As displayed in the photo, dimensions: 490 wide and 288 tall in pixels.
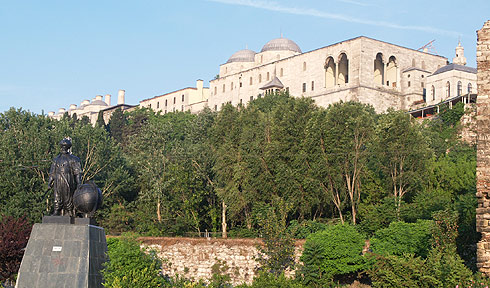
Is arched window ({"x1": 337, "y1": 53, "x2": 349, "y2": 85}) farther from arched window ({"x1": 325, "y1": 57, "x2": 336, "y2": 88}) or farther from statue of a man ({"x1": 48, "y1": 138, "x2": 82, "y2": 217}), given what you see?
statue of a man ({"x1": 48, "y1": 138, "x2": 82, "y2": 217})

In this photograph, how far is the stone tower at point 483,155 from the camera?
1469 cm

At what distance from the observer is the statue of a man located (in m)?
17.3

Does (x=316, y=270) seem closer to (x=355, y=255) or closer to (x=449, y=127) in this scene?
(x=355, y=255)

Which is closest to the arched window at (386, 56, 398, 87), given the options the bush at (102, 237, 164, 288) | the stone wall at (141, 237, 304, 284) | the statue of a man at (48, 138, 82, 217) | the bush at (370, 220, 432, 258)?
the bush at (370, 220, 432, 258)

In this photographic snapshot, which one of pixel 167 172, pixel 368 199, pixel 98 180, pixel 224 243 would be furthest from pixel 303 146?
pixel 98 180

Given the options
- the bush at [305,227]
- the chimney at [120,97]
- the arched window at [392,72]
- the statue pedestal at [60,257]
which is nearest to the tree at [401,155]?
the bush at [305,227]

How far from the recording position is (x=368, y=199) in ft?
112

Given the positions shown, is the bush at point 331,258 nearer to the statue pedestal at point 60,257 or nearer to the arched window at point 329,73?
the statue pedestal at point 60,257

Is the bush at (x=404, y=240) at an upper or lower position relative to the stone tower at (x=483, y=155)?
lower

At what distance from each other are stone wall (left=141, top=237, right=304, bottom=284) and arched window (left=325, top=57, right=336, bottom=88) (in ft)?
137

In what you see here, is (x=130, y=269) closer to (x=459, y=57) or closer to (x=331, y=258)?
(x=331, y=258)

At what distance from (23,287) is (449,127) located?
146 feet

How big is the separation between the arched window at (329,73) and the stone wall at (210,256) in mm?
41840

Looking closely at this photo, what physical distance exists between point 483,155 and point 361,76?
51.5 metres
